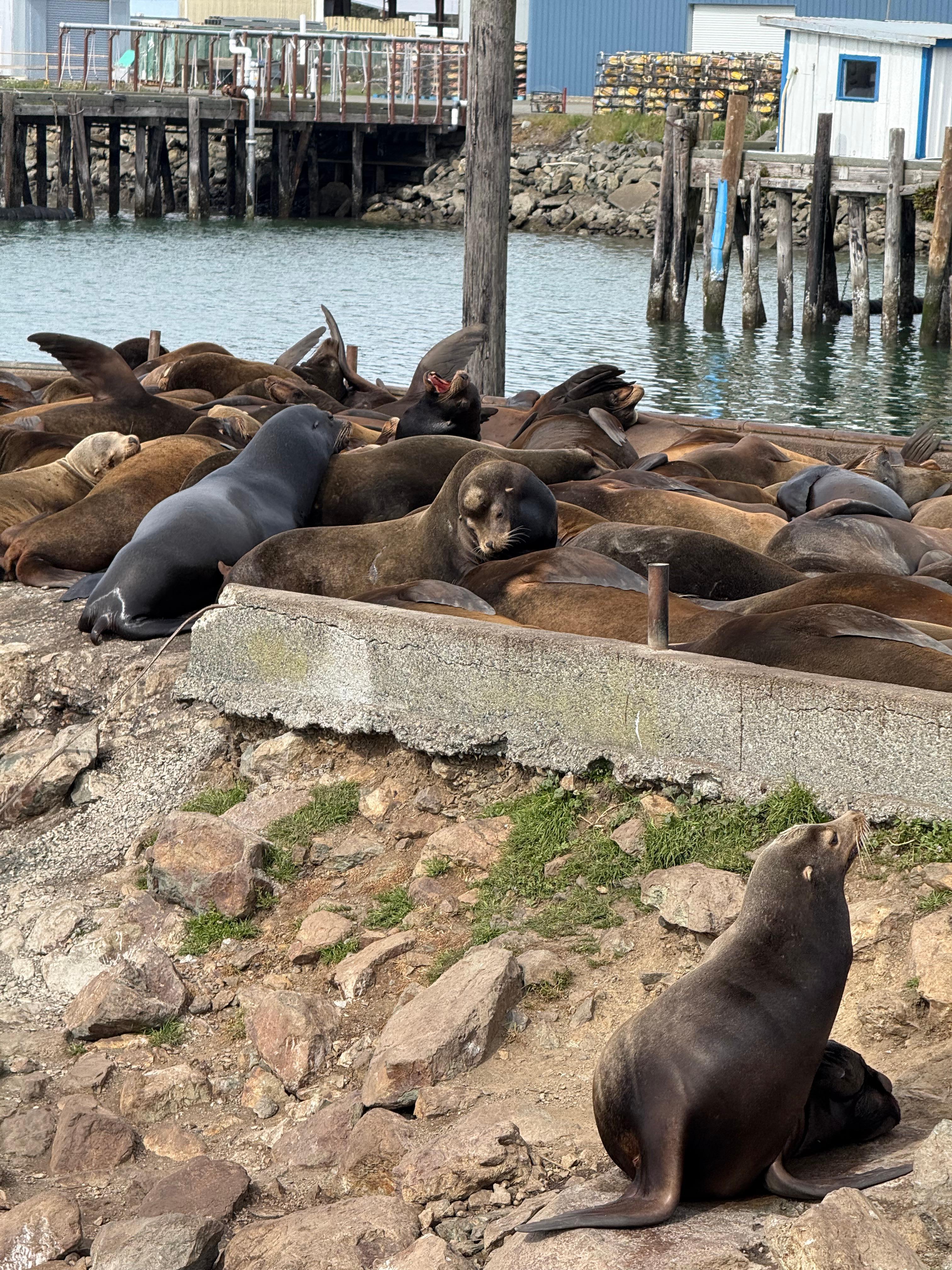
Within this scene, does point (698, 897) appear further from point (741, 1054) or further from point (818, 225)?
point (818, 225)

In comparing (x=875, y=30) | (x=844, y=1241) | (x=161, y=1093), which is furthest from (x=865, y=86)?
(x=844, y=1241)

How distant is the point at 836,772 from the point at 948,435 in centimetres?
1249

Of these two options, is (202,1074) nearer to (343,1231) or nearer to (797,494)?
(343,1231)

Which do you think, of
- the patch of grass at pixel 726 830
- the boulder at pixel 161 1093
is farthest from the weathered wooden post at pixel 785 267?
the boulder at pixel 161 1093

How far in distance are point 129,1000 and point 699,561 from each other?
8.92 ft

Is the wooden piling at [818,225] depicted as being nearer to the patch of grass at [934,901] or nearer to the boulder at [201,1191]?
the patch of grass at [934,901]

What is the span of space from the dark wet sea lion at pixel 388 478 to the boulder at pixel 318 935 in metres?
2.49

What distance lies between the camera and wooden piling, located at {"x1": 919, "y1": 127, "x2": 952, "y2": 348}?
20375 mm

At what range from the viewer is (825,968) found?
2836mm

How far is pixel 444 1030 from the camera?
353cm

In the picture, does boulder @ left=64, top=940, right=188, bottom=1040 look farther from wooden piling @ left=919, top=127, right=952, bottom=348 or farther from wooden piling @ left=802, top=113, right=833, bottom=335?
wooden piling @ left=802, top=113, right=833, bottom=335

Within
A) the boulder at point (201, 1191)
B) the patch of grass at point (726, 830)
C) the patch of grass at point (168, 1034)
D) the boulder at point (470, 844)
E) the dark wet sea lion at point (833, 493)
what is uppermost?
the dark wet sea lion at point (833, 493)

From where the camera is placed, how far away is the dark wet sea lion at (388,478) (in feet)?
21.2

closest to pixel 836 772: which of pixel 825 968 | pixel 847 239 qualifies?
pixel 825 968
